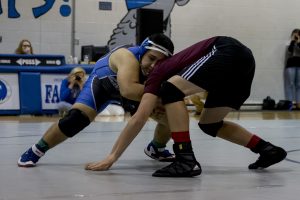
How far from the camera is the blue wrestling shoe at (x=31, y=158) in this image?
3.22 m

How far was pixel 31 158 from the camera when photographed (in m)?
3.27

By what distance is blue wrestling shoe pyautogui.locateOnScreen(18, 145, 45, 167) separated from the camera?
3221 millimetres

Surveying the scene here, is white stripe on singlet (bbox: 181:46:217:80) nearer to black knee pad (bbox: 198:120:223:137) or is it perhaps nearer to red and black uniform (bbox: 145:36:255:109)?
red and black uniform (bbox: 145:36:255:109)

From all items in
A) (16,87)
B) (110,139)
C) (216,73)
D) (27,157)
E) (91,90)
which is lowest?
(16,87)

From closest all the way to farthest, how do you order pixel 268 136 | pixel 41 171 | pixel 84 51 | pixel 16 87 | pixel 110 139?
1. pixel 41 171
2. pixel 110 139
3. pixel 268 136
4. pixel 16 87
5. pixel 84 51

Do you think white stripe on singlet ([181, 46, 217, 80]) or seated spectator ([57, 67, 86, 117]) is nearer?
white stripe on singlet ([181, 46, 217, 80])

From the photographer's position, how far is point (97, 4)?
10633mm

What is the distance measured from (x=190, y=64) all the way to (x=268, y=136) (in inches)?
95.6

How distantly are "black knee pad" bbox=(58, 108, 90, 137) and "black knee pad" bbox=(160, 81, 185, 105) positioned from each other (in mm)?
589

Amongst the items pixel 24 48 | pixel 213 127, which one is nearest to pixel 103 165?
pixel 213 127

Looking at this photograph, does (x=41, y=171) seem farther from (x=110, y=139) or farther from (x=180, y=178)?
(x=110, y=139)

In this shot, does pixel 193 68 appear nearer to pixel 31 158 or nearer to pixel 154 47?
pixel 154 47

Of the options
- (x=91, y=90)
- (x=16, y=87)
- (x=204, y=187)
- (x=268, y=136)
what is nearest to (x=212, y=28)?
(x=16, y=87)

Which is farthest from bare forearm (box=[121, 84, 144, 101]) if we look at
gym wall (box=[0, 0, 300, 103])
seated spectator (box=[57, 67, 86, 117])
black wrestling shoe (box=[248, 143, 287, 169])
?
gym wall (box=[0, 0, 300, 103])
